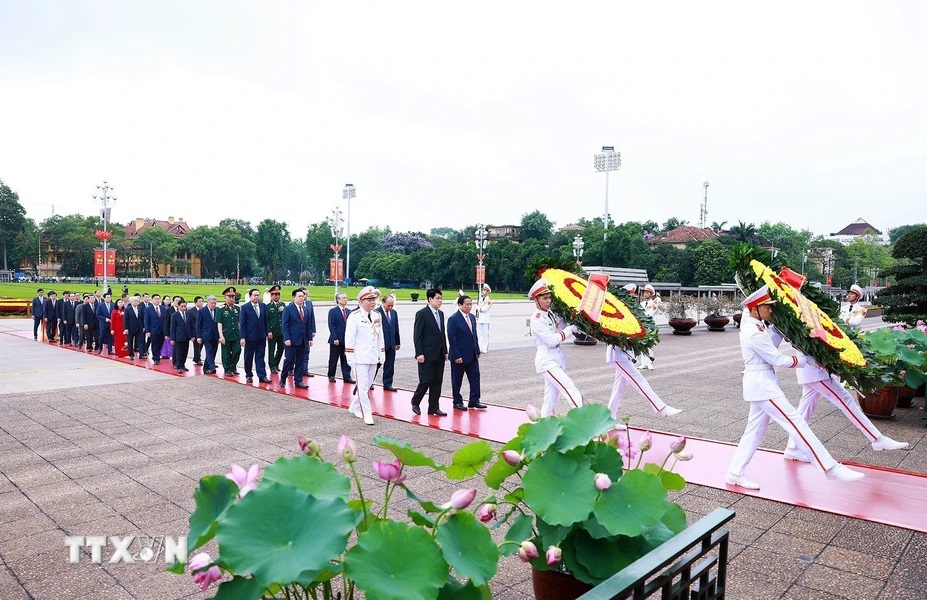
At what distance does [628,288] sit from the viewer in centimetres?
978

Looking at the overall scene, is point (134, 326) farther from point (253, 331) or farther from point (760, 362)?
point (760, 362)

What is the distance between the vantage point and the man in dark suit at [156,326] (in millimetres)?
14695

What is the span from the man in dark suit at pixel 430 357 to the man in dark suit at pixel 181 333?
651cm

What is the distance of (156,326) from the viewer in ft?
48.2

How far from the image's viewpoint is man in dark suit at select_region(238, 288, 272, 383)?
11945 millimetres

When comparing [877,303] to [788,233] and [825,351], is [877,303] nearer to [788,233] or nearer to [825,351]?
[825,351]

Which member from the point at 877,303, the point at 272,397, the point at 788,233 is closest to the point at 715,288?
the point at 877,303

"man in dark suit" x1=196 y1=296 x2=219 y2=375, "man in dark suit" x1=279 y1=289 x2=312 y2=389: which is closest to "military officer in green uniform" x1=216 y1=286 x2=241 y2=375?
"man in dark suit" x1=196 y1=296 x2=219 y2=375

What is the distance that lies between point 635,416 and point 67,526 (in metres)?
7.39

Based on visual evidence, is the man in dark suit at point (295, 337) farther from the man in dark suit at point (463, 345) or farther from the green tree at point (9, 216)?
the green tree at point (9, 216)

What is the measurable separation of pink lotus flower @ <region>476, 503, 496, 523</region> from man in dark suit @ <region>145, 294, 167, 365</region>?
14.3 meters

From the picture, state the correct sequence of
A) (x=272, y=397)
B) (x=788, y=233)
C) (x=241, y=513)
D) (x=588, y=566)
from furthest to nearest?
(x=788, y=233), (x=272, y=397), (x=588, y=566), (x=241, y=513)

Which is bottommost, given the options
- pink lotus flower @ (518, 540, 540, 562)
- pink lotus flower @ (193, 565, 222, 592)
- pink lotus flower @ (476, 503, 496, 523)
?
pink lotus flower @ (518, 540, 540, 562)

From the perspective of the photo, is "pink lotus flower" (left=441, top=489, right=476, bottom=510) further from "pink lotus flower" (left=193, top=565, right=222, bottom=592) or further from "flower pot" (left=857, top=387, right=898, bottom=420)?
"flower pot" (left=857, top=387, right=898, bottom=420)
